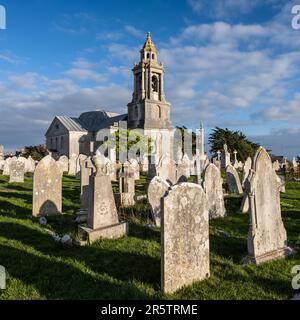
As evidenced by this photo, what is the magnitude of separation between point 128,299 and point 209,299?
1.03 metres

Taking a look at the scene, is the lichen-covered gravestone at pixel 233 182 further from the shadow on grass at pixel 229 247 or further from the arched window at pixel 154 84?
the arched window at pixel 154 84

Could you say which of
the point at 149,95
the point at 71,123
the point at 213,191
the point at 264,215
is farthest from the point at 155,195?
the point at 71,123

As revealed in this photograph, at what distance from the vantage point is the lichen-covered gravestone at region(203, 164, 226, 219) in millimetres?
8398

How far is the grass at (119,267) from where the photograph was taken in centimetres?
389

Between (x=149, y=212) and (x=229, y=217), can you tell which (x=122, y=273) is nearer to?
(x=149, y=212)

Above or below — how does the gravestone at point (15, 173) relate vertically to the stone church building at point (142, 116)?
below

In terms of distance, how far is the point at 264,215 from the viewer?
538 centimetres

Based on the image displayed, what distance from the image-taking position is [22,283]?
4.14 meters

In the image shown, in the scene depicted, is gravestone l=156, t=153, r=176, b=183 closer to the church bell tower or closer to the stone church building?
the stone church building

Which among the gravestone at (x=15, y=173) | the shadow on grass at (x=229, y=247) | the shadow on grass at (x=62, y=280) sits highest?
the gravestone at (x=15, y=173)

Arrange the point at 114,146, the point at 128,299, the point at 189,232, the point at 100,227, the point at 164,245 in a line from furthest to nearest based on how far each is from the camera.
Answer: the point at 114,146
the point at 100,227
the point at 189,232
the point at 164,245
the point at 128,299

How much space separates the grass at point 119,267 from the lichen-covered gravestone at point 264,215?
0.75 feet

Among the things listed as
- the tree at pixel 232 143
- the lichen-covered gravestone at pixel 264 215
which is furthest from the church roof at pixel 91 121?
the lichen-covered gravestone at pixel 264 215
